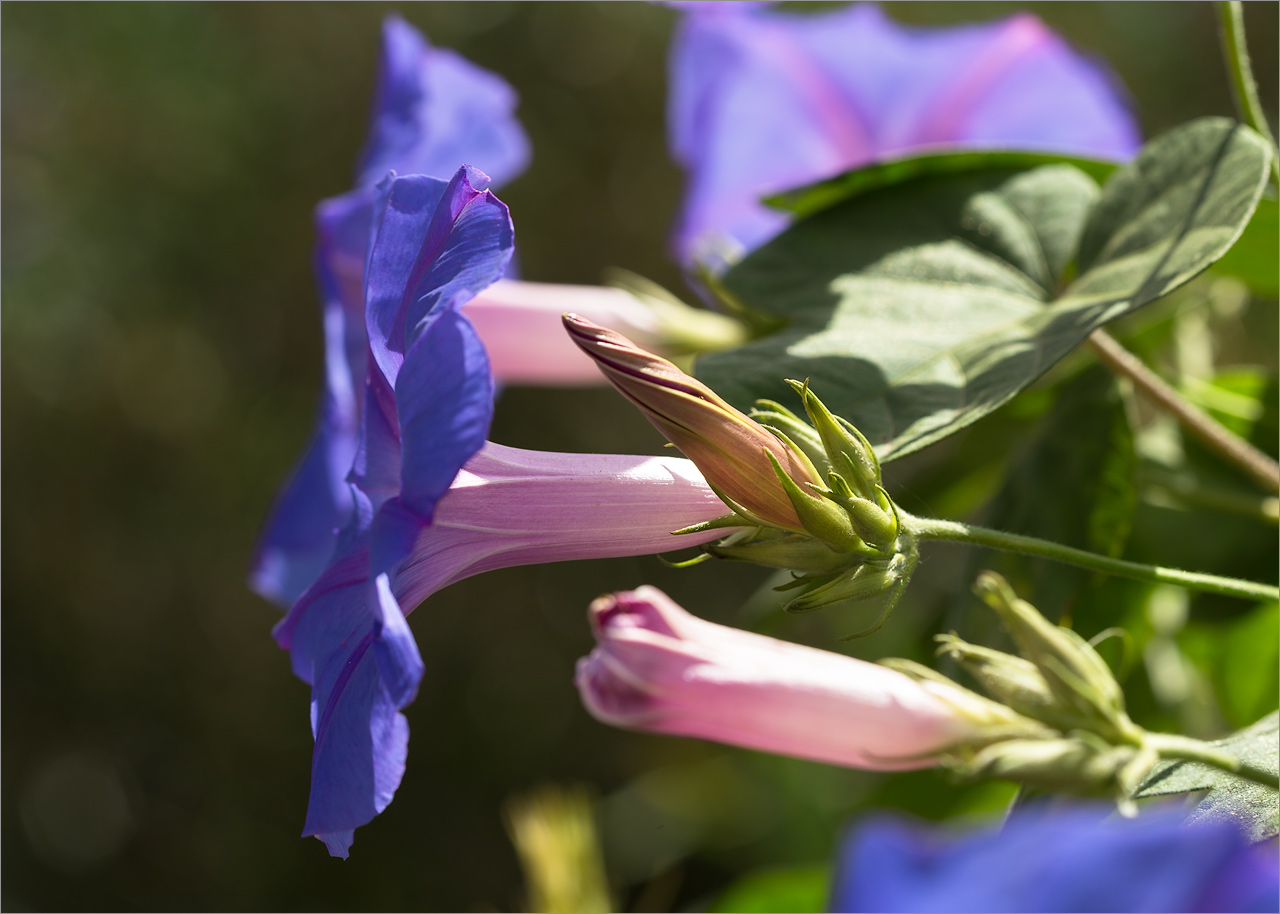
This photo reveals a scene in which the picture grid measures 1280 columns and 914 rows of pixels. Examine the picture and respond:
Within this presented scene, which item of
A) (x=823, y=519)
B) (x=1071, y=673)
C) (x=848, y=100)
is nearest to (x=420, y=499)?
(x=823, y=519)

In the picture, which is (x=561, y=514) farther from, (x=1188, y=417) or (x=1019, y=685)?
(x=1188, y=417)

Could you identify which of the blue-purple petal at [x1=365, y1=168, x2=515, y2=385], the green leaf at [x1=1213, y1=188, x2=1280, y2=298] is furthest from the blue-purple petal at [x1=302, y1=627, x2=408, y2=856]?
the green leaf at [x1=1213, y1=188, x2=1280, y2=298]

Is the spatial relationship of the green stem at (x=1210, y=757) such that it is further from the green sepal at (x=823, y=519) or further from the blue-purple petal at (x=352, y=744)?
the blue-purple petal at (x=352, y=744)

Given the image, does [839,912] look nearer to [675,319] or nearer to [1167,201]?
[1167,201]

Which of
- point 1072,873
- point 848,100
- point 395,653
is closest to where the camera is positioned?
point 1072,873

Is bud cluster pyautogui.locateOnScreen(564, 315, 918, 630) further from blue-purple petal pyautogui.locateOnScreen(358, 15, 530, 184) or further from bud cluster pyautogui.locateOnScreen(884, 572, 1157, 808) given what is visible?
blue-purple petal pyautogui.locateOnScreen(358, 15, 530, 184)

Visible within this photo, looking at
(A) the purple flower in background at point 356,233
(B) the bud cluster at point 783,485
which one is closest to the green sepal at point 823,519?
(B) the bud cluster at point 783,485
